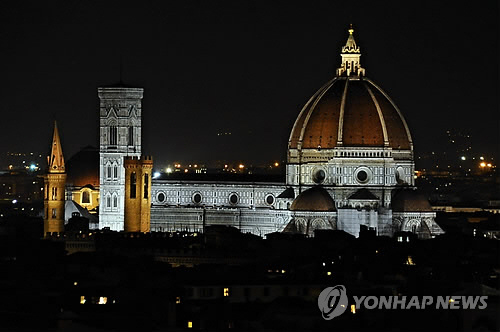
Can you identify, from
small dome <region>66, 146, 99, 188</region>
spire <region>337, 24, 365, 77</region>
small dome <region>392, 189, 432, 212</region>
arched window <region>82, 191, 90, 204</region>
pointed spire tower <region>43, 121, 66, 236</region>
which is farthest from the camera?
small dome <region>66, 146, 99, 188</region>

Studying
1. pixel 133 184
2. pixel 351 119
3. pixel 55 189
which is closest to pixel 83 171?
pixel 55 189

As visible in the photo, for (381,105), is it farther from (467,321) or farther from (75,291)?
(467,321)

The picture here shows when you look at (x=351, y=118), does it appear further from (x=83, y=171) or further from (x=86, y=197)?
(x=83, y=171)

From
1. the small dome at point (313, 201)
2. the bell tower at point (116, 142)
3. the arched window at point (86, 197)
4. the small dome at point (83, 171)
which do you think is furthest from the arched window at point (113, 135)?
the small dome at point (83, 171)

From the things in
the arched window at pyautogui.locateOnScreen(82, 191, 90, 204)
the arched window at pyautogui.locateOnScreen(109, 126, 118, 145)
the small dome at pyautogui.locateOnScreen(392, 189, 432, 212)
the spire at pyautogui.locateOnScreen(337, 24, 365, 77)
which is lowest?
the small dome at pyautogui.locateOnScreen(392, 189, 432, 212)

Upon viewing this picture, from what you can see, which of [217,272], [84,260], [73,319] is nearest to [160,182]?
[84,260]

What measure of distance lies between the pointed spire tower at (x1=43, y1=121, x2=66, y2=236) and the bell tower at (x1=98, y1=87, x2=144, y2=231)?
331 centimetres

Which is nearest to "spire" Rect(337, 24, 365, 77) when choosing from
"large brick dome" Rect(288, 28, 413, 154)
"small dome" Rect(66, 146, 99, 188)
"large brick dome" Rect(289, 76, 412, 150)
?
"large brick dome" Rect(288, 28, 413, 154)

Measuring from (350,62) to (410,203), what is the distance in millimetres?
11039

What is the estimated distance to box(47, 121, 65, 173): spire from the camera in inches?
5999

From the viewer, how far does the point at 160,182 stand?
15938 centimetres

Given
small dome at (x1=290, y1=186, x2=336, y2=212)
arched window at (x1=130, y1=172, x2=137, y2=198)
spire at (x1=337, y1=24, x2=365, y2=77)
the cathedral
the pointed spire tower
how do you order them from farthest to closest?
spire at (x1=337, y1=24, x2=365, y2=77)
arched window at (x1=130, y1=172, x2=137, y2=198)
the pointed spire tower
the cathedral
small dome at (x1=290, y1=186, x2=336, y2=212)

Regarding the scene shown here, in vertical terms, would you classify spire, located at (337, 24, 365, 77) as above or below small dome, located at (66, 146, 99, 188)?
above

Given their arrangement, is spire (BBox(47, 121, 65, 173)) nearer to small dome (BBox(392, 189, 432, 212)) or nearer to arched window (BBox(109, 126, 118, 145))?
arched window (BBox(109, 126, 118, 145))
